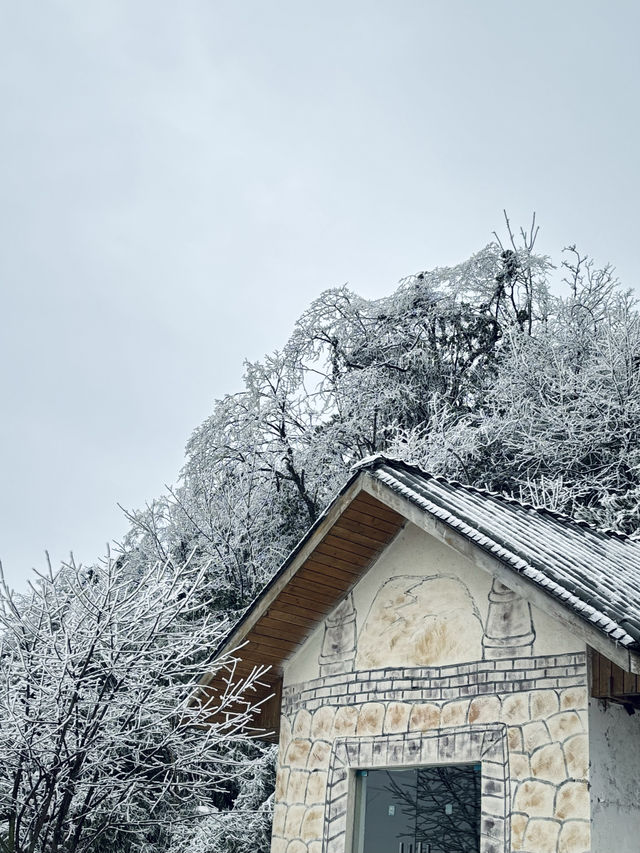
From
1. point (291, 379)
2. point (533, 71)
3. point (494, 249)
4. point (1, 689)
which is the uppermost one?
point (533, 71)

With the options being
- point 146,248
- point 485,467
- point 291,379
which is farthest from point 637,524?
point 146,248

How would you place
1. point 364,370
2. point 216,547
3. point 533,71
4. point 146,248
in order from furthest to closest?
point 146,248 → point 533,71 → point 364,370 → point 216,547

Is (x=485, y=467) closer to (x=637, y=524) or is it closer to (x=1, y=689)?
(x=637, y=524)

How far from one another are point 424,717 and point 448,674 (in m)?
0.38

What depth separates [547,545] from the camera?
A: 7762 mm

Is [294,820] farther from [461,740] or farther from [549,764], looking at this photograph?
[549,764]

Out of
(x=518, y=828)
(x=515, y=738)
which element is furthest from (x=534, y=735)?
(x=518, y=828)

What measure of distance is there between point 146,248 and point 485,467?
44241 millimetres

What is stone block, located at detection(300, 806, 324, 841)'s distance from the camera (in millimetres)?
8133

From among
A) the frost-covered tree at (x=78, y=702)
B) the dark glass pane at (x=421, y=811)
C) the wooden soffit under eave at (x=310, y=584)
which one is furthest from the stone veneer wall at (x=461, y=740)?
the frost-covered tree at (x=78, y=702)

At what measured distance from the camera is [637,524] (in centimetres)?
1527

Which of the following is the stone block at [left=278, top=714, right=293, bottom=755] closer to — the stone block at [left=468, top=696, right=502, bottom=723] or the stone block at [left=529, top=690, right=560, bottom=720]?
the stone block at [left=468, top=696, right=502, bottom=723]

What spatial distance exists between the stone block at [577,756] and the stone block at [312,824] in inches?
93.4

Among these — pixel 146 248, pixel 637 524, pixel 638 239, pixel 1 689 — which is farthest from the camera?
pixel 146 248
